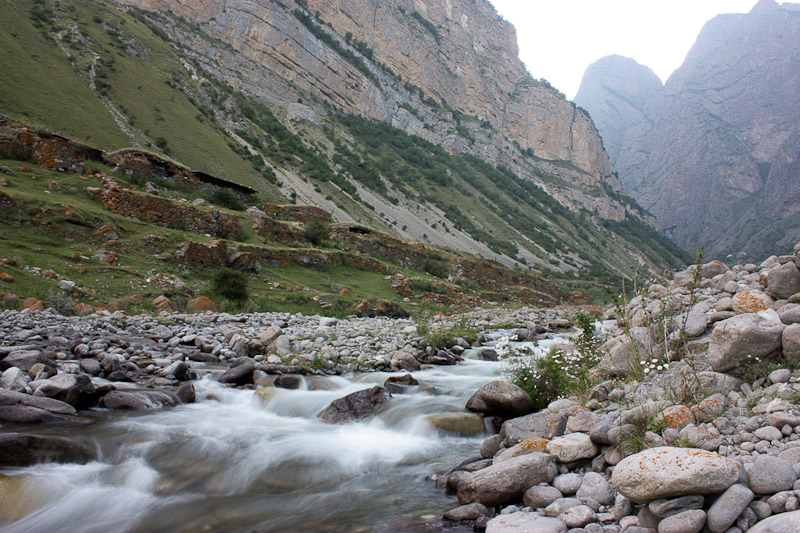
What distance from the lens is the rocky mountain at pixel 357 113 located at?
3578 cm

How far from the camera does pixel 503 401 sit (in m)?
6.30

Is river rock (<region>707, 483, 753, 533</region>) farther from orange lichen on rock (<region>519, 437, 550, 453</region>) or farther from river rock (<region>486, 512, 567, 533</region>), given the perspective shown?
orange lichen on rock (<region>519, 437, 550, 453</region>)

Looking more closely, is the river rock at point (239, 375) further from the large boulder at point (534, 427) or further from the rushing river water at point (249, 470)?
the large boulder at point (534, 427)

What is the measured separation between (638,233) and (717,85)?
385 ft

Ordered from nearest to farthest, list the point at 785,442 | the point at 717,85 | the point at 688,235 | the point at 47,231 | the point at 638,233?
the point at 785,442 < the point at 47,231 < the point at 638,233 < the point at 688,235 < the point at 717,85

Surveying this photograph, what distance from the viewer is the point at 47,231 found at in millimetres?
13305

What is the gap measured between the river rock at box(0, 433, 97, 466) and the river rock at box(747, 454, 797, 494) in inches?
253

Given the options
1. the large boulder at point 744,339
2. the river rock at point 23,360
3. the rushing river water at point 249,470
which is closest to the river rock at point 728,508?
the large boulder at point 744,339

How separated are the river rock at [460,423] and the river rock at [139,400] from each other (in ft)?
13.7

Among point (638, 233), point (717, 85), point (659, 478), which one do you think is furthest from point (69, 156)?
point (717, 85)

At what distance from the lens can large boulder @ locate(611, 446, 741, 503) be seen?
273 cm

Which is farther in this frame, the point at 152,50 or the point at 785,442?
the point at 152,50

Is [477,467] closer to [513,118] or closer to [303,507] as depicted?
[303,507]

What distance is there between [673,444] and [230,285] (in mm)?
13264
